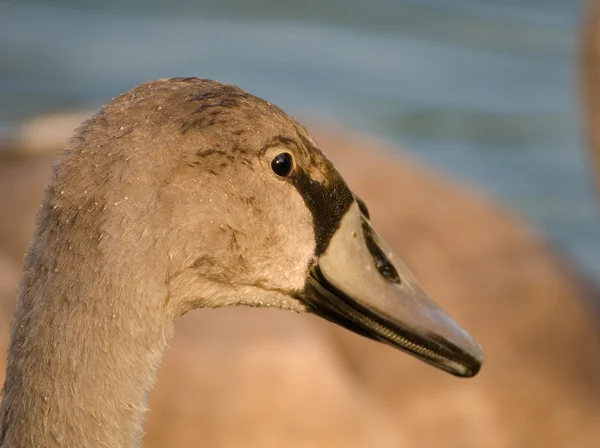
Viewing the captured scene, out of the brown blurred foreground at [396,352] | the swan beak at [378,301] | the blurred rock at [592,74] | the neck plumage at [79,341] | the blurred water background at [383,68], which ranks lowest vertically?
the neck plumage at [79,341]

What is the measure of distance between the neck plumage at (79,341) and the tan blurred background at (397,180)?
83.4 inches

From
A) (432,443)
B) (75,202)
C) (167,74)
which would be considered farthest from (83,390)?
(167,74)

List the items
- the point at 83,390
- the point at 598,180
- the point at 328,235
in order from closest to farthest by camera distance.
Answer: the point at 83,390 < the point at 328,235 < the point at 598,180

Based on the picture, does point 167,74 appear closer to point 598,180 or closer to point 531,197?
point 531,197

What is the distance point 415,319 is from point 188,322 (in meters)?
2.43

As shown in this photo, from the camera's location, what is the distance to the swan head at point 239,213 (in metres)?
2.02

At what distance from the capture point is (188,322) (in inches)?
184

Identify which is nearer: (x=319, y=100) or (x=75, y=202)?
(x=75, y=202)

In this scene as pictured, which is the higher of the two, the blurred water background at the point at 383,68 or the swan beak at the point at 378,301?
the blurred water background at the point at 383,68

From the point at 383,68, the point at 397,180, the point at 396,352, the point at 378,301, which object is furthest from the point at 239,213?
the point at 383,68

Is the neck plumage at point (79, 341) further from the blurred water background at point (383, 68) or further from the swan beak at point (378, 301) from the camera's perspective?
the blurred water background at point (383, 68)

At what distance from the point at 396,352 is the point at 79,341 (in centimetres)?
329

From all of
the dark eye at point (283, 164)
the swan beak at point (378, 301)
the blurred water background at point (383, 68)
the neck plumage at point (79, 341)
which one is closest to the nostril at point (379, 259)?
the swan beak at point (378, 301)

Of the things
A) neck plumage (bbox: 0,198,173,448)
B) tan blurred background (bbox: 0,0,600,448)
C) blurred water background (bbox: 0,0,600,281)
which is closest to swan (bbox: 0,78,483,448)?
neck plumage (bbox: 0,198,173,448)
